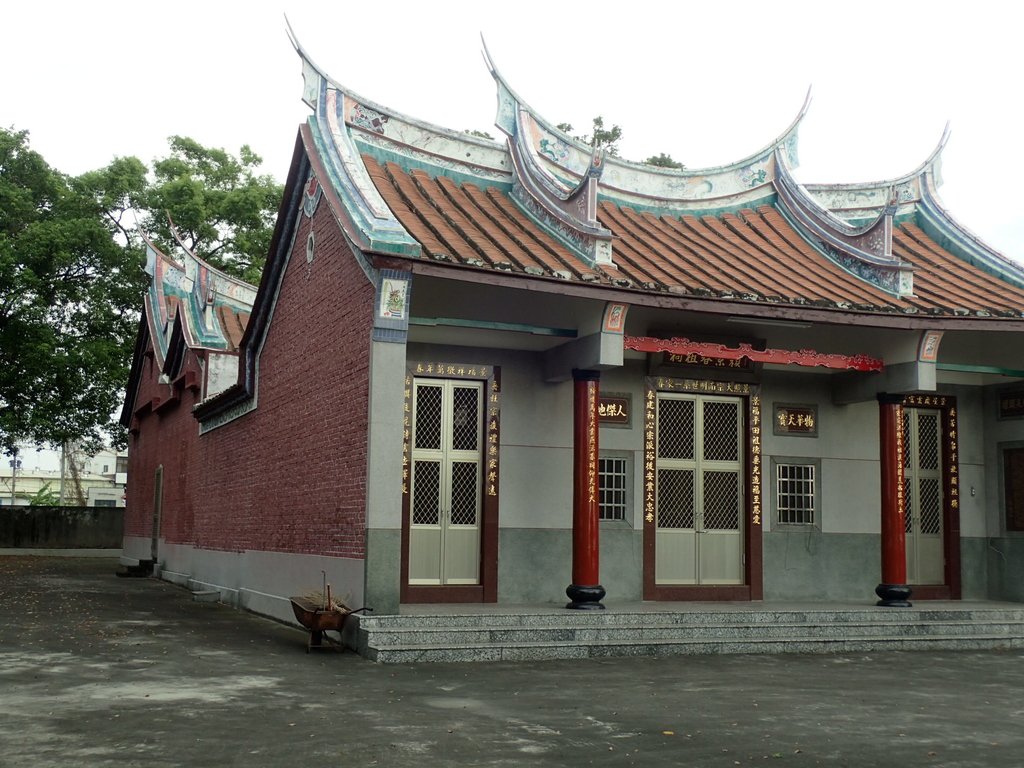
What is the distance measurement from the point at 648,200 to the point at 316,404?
17.4 ft

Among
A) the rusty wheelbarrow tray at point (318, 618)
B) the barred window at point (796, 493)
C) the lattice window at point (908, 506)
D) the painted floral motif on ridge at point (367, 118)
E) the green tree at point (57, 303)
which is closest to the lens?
the rusty wheelbarrow tray at point (318, 618)

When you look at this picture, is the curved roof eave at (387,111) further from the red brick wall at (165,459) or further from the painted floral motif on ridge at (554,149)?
the red brick wall at (165,459)

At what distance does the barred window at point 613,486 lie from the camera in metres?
13.5

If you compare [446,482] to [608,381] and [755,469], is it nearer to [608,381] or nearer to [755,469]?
[608,381]

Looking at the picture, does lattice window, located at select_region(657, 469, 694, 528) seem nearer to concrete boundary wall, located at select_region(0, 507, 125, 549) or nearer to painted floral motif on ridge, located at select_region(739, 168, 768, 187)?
painted floral motif on ridge, located at select_region(739, 168, 768, 187)

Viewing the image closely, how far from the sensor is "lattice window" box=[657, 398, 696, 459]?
13.9m

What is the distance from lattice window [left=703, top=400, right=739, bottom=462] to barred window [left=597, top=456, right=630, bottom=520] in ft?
3.69

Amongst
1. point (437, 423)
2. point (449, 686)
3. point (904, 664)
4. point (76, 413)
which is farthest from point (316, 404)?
point (76, 413)

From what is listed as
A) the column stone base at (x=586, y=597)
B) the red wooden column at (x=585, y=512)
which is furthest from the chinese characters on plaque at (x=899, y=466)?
the column stone base at (x=586, y=597)

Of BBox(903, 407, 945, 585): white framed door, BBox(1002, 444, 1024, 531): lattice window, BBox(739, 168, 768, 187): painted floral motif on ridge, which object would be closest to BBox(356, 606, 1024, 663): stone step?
BBox(903, 407, 945, 585): white framed door

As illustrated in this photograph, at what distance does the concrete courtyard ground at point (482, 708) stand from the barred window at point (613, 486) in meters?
3.09

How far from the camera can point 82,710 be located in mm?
7414

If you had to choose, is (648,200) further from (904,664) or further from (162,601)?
(162,601)

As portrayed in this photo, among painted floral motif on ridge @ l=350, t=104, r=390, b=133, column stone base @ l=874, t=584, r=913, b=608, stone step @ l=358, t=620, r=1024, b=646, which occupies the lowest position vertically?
stone step @ l=358, t=620, r=1024, b=646
